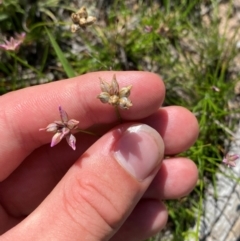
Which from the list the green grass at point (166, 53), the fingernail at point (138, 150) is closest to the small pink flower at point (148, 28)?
the green grass at point (166, 53)

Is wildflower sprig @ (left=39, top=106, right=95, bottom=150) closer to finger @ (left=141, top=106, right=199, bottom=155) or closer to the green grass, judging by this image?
finger @ (left=141, top=106, right=199, bottom=155)

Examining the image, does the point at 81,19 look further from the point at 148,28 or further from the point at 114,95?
the point at 148,28

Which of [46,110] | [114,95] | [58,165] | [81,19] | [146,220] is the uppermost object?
[81,19]

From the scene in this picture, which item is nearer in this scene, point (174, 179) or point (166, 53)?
point (174, 179)

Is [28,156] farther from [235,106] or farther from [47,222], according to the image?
[235,106]

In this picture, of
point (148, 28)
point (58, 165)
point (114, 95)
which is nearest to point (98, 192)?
point (114, 95)

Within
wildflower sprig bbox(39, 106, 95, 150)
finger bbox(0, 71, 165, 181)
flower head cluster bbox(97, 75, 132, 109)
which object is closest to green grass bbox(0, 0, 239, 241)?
finger bbox(0, 71, 165, 181)

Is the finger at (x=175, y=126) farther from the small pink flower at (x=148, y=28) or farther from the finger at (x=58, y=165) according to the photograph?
the small pink flower at (x=148, y=28)

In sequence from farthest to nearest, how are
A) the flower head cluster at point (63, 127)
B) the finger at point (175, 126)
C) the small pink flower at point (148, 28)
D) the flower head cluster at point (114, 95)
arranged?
the small pink flower at point (148, 28) → the finger at point (175, 126) → the flower head cluster at point (63, 127) → the flower head cluster at point (114, 95)
